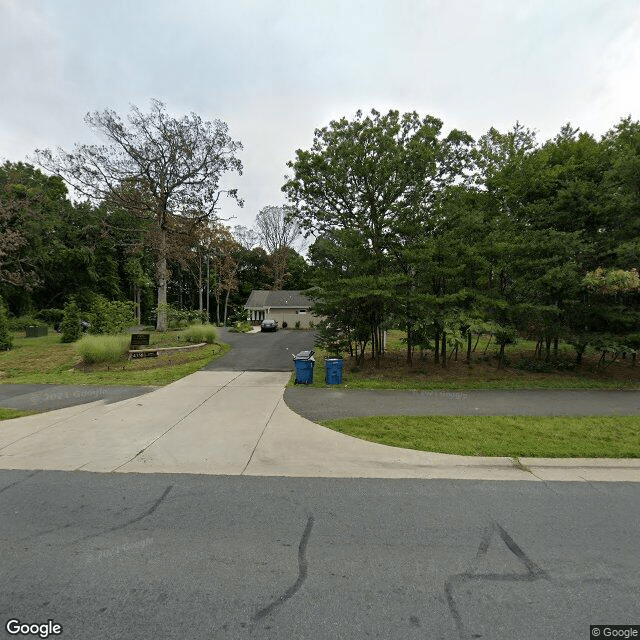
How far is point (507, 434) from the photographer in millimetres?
Answer: 5871

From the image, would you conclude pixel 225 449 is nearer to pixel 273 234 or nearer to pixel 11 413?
pixel 11 413

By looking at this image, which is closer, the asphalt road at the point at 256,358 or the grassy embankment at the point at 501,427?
the grassy embankment at the point at 501,427

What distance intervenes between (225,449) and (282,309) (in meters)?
35.3

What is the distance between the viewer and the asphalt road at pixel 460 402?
7.20 m

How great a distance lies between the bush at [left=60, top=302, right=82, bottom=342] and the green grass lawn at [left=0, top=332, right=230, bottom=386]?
111 centimetres

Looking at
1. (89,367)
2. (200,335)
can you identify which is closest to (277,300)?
(200,335)

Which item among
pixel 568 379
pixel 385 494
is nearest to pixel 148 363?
pixel 385 494

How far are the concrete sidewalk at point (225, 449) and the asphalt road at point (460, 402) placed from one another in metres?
0.93

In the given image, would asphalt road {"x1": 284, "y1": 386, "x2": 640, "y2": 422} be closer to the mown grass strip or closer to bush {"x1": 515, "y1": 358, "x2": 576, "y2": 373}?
bush {"x1": 515, "y1": 358, "x2": 576, "y2": 373}

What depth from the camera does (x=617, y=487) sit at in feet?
13.6

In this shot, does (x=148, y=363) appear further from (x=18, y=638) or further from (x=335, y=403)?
(x=18, y=638)

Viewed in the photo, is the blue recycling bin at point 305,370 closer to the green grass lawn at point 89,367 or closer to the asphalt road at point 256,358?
the asphalt road at point 256,358

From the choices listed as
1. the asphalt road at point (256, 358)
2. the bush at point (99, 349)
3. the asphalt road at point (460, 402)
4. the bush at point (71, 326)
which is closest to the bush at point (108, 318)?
the bush at point (71, 326)

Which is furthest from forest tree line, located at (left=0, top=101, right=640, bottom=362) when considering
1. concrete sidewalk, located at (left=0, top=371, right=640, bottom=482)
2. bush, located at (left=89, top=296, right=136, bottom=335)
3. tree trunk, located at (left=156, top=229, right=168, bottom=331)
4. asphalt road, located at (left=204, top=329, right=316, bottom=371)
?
tree trunk, located at (left=156, top=229, right=168, bottom=331)
